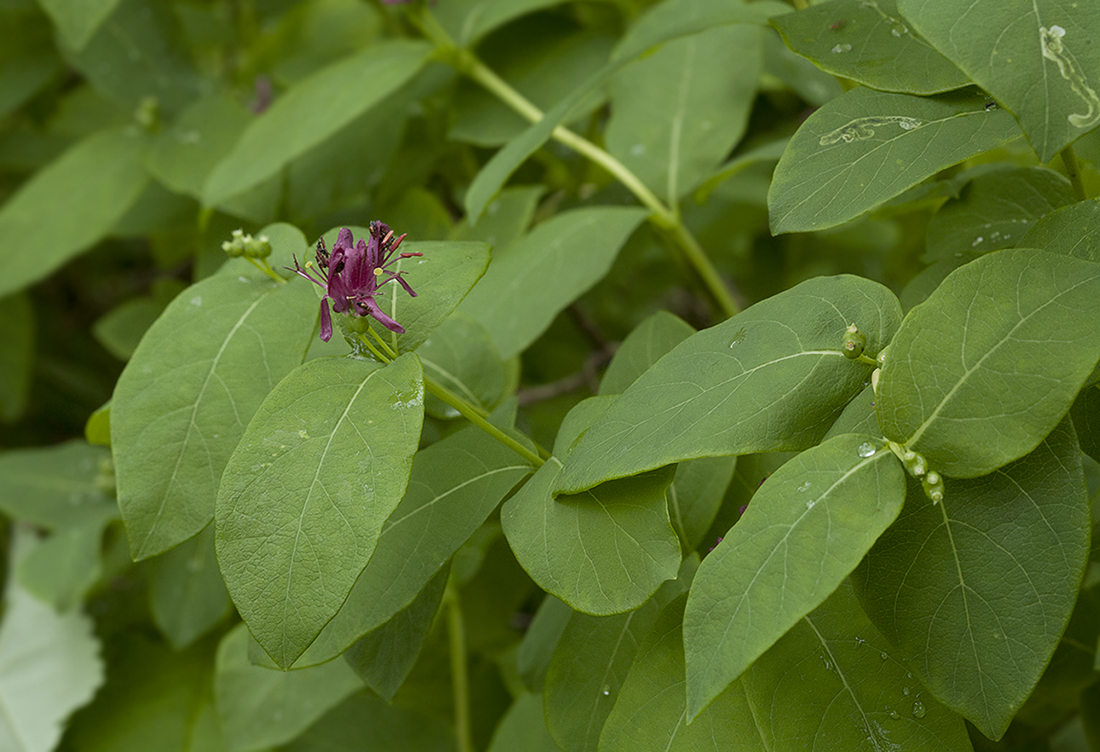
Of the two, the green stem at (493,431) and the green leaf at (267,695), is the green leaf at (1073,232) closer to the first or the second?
the green stem at (493,431)

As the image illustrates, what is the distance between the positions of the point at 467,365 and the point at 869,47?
31 cm

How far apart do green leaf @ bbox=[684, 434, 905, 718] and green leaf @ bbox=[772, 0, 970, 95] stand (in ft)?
0.68

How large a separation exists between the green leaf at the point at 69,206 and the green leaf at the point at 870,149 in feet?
2.67

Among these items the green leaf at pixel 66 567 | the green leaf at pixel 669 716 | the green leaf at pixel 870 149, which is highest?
the green leaf at pixel 870 149

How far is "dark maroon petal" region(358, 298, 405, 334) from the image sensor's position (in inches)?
17.8

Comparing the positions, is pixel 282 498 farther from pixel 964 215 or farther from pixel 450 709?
pixel 450 709

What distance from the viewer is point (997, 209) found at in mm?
530

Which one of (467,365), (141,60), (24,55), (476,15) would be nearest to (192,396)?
(467,365)

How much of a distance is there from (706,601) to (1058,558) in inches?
5.9

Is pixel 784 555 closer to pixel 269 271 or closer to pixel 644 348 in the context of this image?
pixel 644 348

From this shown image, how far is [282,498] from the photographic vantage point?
40 cm

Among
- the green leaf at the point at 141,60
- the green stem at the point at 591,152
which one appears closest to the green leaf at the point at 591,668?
the green stem at the point at 591,152

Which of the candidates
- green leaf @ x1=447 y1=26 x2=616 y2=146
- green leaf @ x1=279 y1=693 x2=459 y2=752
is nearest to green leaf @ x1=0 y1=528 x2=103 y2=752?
green leaf @ x1=279 y1=693 x2=459 y2=752

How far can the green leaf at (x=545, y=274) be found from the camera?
2.39 ft
